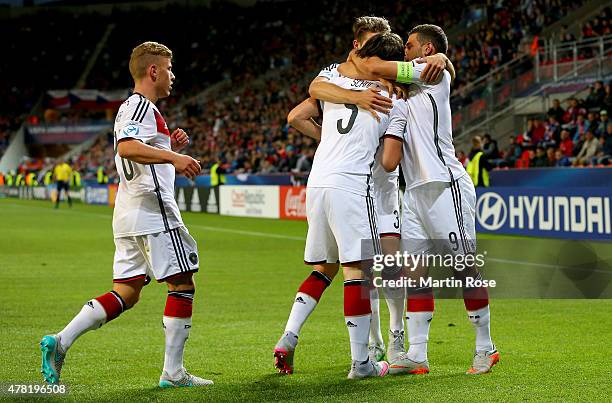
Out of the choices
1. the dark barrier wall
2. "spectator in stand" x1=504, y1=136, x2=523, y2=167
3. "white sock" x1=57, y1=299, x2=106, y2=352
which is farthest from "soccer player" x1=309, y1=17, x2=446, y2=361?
"spectator in stand" x1=504, y1=136, x2=523, y2=167

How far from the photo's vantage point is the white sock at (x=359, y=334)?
20.4ft

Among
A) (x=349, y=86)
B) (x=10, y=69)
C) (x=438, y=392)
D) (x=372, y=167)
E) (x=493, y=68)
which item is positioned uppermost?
(x=10, y=69)

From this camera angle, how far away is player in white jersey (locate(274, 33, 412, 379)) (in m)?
6.17

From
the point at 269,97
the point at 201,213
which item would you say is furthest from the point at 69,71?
the point at 201,213

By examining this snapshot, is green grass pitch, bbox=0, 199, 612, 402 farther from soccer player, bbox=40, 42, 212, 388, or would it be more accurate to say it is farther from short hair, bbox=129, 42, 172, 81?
short hair, bbox=129, 42, 172, 81

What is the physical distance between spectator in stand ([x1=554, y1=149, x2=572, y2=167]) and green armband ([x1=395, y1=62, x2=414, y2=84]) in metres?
15.6

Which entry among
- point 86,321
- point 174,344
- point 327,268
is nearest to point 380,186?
point 327,268

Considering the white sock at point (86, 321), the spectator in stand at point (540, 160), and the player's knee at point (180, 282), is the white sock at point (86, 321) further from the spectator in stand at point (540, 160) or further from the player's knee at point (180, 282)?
the spectator in stand at point (540, 160)

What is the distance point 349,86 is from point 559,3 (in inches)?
1100

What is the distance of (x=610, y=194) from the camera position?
52.3 feet

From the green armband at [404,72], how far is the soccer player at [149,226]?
134 centimetres

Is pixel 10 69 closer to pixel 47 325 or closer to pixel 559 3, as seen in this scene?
pixel 559 3

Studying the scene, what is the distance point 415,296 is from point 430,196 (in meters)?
0.67

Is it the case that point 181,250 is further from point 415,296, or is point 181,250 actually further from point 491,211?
point 491,211
